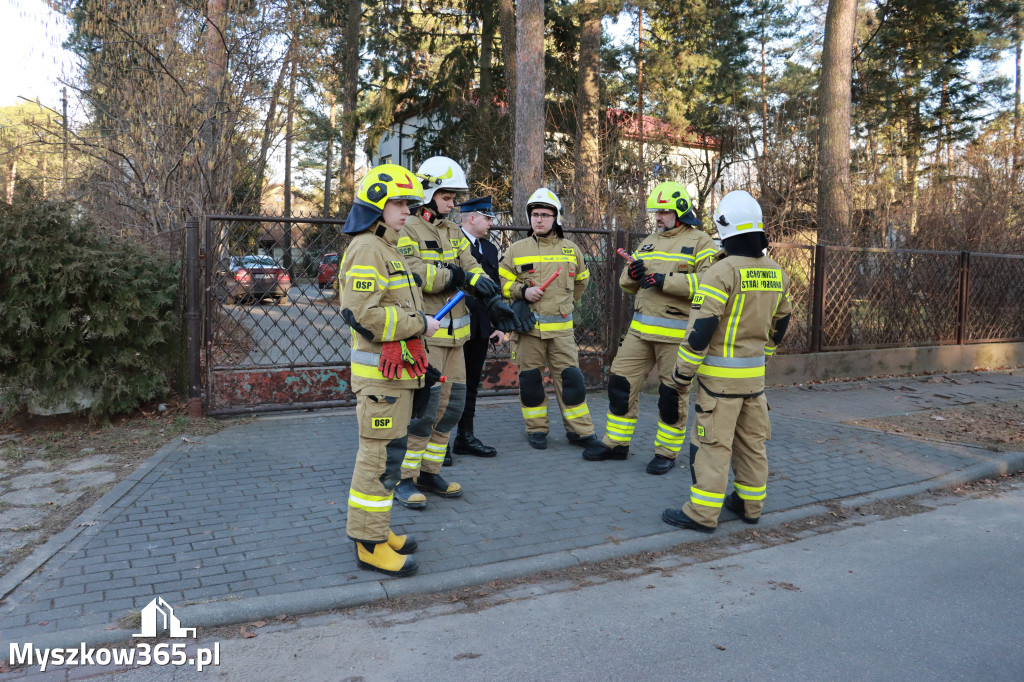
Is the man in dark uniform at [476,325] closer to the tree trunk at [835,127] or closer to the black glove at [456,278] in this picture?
the black glove at [456,278]

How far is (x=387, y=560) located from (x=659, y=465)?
Answer: 8.88ft

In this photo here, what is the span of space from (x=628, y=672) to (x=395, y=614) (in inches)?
46.7

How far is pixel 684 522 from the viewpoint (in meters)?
4.72

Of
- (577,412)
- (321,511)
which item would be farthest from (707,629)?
(577,412)

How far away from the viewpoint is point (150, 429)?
6621 mm

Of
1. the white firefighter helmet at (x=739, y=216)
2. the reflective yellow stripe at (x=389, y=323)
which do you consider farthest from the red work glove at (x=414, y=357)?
the white firefighter helmet at (x=739, y=216)

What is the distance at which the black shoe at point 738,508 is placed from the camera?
16.0ft

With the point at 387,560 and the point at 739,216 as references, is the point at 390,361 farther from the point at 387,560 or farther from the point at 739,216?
the point at 739,216

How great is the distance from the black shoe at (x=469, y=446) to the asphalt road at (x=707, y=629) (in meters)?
2.25

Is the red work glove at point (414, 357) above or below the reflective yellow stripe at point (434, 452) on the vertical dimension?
above

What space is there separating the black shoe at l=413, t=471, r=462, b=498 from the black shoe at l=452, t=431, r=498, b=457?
1035 mm

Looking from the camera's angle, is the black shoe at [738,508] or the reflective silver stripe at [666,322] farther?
the reflective silver stripe at [666,322]

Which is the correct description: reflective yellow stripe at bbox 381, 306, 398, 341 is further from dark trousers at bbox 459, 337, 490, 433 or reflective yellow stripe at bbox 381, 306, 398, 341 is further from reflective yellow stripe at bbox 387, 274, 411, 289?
dark trousers at bbox 459, 337, 490, 433

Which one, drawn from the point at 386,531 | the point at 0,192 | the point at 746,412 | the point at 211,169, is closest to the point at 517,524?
the point at 386,531
